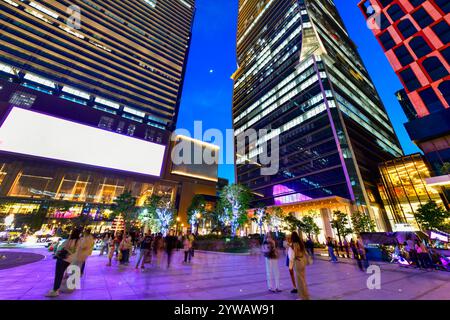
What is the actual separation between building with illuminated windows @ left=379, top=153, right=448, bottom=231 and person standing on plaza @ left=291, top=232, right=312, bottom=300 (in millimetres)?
41026

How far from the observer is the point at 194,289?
17.5ft

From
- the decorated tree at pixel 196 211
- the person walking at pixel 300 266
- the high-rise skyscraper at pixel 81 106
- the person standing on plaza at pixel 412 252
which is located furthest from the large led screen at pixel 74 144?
the person walking at pixel 300 266

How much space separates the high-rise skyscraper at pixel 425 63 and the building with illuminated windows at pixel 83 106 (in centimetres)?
5382

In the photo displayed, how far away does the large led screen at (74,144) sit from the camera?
1462 inches

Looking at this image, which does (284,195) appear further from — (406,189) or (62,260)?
(62,260)

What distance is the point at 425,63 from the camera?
2886 centimetres

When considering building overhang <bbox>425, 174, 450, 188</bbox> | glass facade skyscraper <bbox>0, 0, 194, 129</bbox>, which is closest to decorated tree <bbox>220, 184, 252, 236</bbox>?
building overhang <bbox>425, 174, 450, 188</bbox>

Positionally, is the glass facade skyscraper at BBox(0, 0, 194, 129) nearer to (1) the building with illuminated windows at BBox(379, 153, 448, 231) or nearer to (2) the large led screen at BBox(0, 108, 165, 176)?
(2) the large led screen at BBox(0, 108, 165, 176)

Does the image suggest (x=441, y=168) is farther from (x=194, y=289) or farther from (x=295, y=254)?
(x=194, y=289)

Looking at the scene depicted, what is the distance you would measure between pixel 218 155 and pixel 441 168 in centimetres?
6161

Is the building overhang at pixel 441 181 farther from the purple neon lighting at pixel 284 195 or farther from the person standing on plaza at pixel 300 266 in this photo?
the person standing on plaza at pixel 300 266

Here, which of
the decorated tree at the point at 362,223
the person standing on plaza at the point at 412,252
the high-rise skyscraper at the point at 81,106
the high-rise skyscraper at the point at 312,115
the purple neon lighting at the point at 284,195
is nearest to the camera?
the person standing on plaza at the point at 412,252

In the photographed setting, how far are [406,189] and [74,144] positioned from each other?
2771 inches

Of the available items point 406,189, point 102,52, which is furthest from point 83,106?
point 406,189
